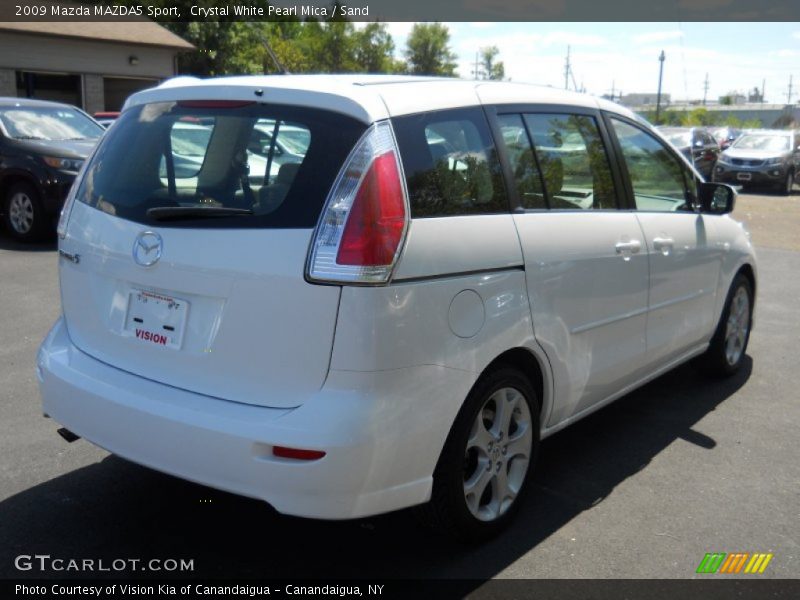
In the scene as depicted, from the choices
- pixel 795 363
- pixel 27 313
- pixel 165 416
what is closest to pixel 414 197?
pixel 165 416

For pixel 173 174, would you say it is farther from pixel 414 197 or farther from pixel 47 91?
pixel 47 91

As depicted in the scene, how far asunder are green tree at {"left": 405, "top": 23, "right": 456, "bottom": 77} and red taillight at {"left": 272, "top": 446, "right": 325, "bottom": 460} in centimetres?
7494

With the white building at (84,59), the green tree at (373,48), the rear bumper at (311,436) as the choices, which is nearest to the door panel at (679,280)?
the rear bumper at (311,436)

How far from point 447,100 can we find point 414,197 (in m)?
0.55

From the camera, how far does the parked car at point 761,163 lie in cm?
2389

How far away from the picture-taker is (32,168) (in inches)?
420

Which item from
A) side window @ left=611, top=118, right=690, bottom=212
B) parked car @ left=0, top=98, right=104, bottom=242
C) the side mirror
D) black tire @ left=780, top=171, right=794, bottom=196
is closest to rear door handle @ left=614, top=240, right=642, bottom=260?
side window @ left=611, top=118, right=690, bottom=212

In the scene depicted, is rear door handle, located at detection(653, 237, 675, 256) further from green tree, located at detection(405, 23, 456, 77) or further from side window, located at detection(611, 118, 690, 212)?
green tree, located at detection(405, 23, 456, 77)

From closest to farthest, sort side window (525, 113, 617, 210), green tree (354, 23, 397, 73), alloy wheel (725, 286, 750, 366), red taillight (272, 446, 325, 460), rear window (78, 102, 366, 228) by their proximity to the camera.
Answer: red taillight (272, 446, 325, 460)
rear window (78, 102, 366, 228)
side window (525, 113, 617, 210)
alloy wheel (725, 286, 750, 366)
green tree (354, 23, 397, 73)

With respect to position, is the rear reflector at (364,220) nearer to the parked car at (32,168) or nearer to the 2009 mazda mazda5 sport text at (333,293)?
the 2009 mazda mazda5 sport text at (333,293)

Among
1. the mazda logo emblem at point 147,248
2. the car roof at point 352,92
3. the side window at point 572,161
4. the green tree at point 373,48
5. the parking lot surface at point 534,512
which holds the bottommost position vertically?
the parking lot surface at point 534,512

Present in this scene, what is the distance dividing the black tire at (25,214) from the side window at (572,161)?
8186 mm

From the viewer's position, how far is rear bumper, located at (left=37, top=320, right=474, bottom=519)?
2.79m

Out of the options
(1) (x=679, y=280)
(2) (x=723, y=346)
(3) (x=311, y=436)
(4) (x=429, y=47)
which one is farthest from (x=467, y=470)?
(4) (x=429, y=47)
